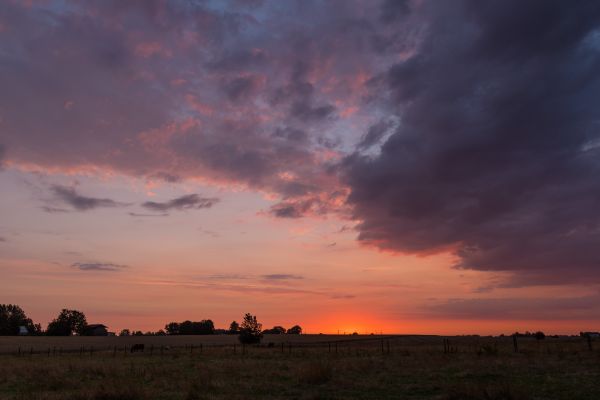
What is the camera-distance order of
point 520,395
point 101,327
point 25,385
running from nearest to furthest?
point 520,395 < point 25,385 < point 101,327

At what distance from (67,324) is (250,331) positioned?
335ft

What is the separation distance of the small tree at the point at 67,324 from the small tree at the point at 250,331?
98914 mm

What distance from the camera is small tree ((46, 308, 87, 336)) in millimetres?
164312

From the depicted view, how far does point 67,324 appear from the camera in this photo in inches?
6590

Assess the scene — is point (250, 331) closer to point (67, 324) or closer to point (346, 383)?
point (346, 383)

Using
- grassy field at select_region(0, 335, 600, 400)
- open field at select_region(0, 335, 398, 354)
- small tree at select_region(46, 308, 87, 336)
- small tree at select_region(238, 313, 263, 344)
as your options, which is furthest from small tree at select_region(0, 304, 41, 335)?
grassy field at select_region(0, 335, 600, 400)

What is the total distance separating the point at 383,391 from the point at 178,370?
18.5 meters

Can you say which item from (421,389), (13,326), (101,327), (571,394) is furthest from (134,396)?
(13,326)

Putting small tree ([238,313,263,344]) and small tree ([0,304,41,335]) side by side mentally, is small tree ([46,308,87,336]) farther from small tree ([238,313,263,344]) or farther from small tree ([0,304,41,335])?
small tree ([238,313,263,344])

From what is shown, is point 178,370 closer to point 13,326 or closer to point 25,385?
point 25,385

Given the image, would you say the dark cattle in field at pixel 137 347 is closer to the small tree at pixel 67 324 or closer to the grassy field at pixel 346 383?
the grassy field at pixel 346 383

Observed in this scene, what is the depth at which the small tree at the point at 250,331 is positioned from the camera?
3706 inches

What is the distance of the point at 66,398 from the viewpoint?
69.6 ft

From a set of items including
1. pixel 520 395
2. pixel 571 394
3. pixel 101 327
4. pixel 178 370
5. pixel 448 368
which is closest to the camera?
pixel 520 395
